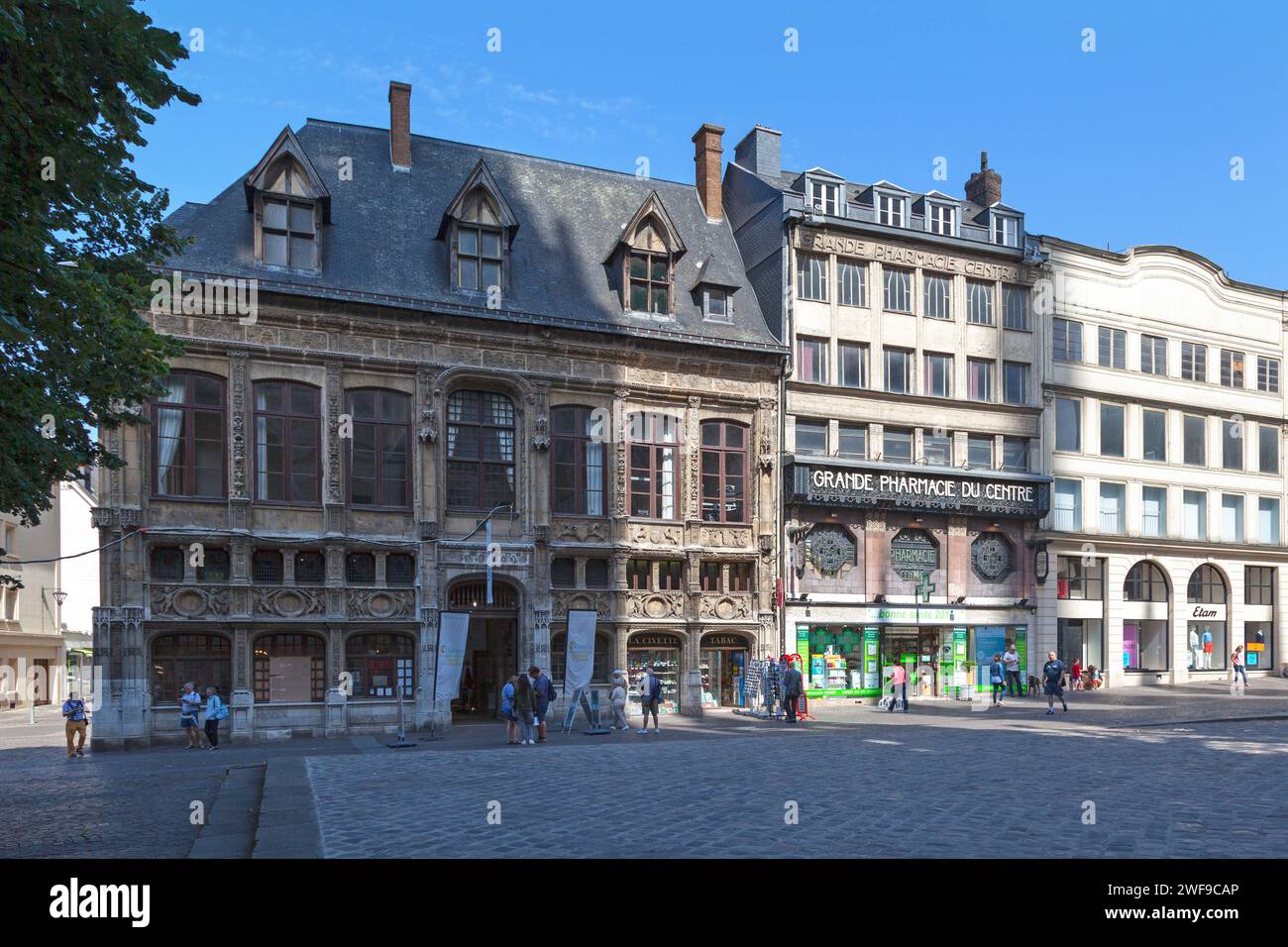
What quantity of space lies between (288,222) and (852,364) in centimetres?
2017

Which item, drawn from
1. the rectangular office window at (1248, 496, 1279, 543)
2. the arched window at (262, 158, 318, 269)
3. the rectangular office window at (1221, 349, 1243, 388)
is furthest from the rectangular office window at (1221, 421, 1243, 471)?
the arched window at (262, 158, 318, 269)

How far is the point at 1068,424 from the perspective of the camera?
4284 centimetres

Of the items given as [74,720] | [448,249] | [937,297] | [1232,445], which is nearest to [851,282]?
[937,297]

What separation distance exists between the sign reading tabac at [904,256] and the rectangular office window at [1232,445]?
13826 mm

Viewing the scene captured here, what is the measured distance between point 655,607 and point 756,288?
13.1 meters

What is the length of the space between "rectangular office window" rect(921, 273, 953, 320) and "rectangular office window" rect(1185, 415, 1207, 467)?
558 inches

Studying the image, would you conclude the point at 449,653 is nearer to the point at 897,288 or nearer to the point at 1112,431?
the point at 897,288

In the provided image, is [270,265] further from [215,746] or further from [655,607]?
[655,607]

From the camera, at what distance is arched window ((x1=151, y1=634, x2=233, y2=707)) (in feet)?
91.8

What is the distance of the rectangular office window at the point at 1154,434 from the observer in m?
44.9

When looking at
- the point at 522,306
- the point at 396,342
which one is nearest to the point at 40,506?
the point at 396,342

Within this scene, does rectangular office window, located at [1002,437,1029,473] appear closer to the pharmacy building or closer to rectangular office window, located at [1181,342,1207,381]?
the pharmacy building

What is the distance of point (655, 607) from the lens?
3369 centimetres

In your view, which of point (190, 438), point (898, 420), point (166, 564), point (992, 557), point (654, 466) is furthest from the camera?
point (992, 557)
